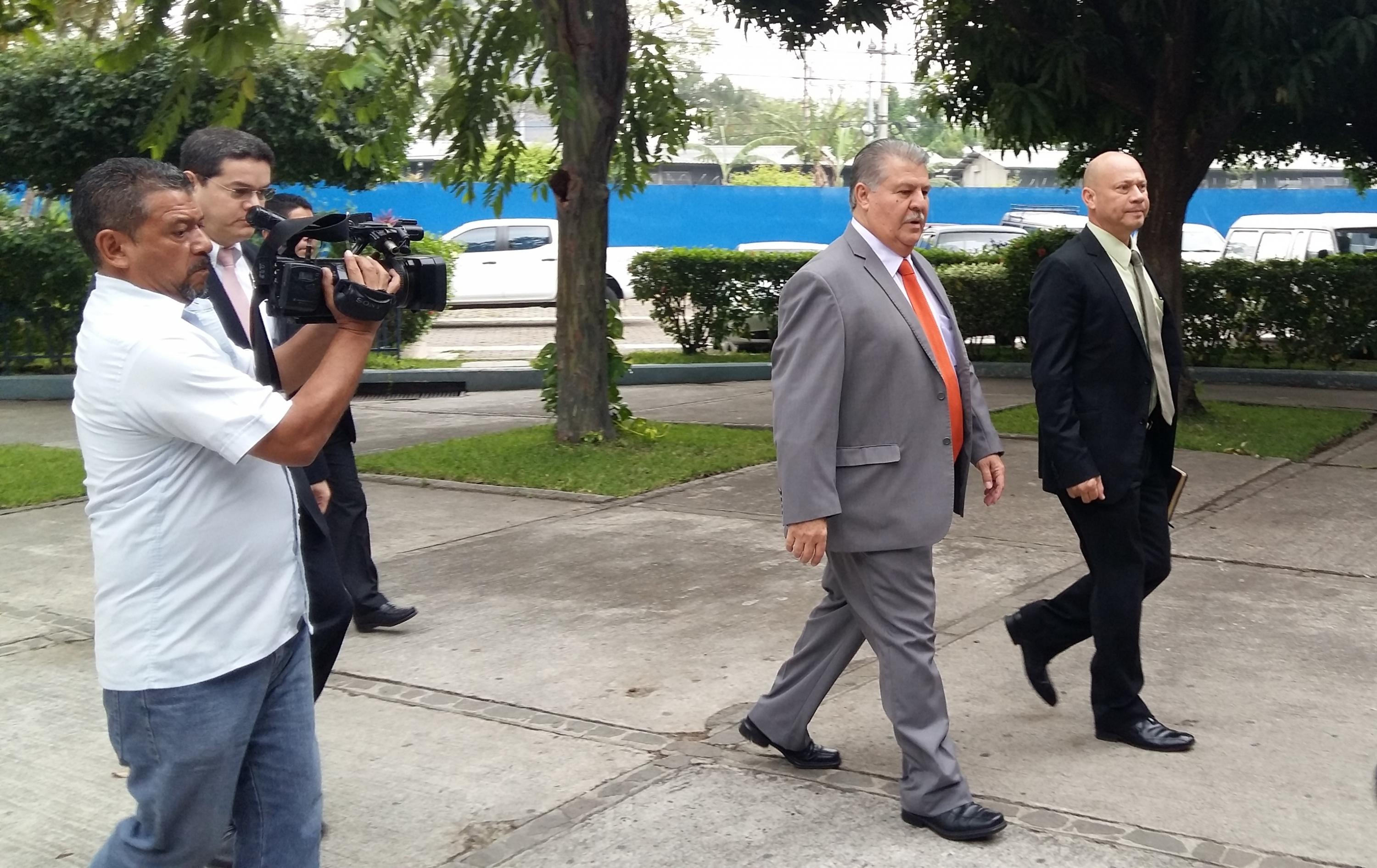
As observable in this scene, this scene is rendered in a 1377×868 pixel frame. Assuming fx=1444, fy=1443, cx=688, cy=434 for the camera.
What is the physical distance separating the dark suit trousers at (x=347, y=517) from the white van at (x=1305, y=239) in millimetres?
13438

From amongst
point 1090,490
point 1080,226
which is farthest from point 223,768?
point 1080,226

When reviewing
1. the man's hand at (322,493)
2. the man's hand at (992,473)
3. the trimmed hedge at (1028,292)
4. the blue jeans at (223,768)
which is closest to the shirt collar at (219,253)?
the man's hand at (322,493)

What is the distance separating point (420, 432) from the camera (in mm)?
11547

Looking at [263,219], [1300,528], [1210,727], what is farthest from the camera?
[1300,528]

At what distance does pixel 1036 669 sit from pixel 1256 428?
6.57 metres

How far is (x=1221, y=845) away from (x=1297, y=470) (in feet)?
19.6

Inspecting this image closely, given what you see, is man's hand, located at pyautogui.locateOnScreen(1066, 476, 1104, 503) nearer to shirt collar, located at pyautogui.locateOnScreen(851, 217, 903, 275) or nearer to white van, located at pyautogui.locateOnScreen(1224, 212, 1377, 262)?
shirt collar, located at pyautogui.locateOnScreen(851, 217, 903, 275)

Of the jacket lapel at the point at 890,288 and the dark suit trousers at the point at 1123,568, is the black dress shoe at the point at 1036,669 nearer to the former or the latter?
the dark suit trousers at the point at 1123,568

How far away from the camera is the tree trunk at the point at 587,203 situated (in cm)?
941

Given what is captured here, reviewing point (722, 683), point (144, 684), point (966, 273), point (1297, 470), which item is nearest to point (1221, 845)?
point (722, 683)

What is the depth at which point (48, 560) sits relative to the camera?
7.23 m

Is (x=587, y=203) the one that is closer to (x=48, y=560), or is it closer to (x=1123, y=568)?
(x=48, y=560)

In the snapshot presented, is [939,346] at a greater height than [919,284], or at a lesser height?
lesser

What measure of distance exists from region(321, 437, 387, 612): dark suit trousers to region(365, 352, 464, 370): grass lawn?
9141 mm
